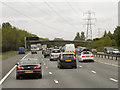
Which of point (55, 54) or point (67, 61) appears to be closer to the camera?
point (67, 61)

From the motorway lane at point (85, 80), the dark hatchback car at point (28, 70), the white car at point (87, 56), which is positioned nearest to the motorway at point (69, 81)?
the motorway lane at point (85, 80)

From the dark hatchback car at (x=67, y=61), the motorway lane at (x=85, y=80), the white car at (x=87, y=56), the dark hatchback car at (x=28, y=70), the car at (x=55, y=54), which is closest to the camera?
the motorway lane at (x=85, y=80)

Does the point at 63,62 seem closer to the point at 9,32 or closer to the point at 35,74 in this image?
the point at 35,74

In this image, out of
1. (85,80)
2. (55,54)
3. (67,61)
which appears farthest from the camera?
(55,54)

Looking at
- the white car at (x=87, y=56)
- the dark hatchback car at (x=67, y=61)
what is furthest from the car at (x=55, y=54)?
the dark hatchback car at (x=67, y=61)

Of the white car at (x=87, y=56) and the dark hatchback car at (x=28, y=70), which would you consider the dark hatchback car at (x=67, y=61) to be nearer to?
the dark hatchback car at (x=28, y=70)

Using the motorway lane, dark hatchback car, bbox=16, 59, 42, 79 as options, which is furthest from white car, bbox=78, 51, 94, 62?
dark hatchback car, bbox=16, 59, 42, 79

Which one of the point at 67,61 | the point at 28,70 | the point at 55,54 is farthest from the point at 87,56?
the point at 28,70

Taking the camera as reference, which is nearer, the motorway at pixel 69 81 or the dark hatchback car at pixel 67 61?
the motorway at pixel 69 81

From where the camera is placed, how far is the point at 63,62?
2969 centimetres

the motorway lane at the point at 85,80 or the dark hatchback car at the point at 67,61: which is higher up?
the dark hatchback car at the point at 67,61

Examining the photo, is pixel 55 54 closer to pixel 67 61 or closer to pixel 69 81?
pixel 67 61

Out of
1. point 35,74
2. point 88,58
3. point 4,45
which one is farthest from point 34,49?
point 35,74

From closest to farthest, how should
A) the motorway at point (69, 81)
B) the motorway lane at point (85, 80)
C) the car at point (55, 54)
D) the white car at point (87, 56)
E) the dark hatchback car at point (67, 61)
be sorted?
1. the motorway lane at point (85, 80)
2. the motorway at point (69, 81)
3. the dark hatchback car at point (67, 61)
4. the white car at point (87, 56)
5. the car at point (55, 54)
